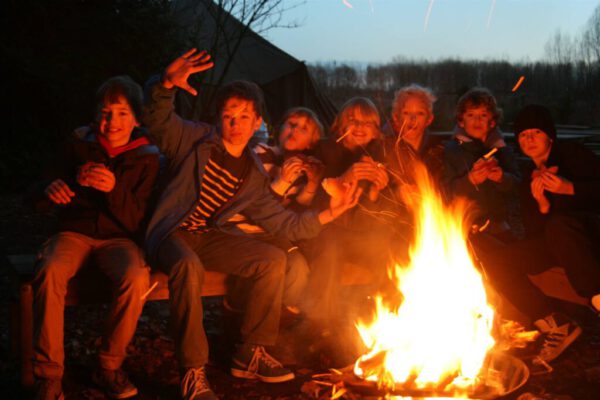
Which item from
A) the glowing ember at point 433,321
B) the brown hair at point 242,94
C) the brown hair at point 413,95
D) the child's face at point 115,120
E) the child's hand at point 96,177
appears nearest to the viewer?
the glowing ember at point 433,321

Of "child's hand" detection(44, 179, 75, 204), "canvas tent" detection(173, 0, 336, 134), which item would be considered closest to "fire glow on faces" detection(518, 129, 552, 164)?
"child's hand" detection(44, 179, 75, 204)

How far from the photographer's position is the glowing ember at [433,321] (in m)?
3.33

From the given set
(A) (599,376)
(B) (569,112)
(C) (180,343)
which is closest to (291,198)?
(C) (180,343)

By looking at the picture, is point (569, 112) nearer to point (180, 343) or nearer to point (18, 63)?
point (18, 63)

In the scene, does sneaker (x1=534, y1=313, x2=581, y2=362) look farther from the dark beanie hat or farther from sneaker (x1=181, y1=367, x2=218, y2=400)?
→ sneaker (x1=181, y1=367, x2=218, y2=400)

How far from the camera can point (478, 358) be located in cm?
346

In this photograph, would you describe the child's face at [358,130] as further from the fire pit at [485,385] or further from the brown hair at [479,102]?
the fire pit at [485,385]

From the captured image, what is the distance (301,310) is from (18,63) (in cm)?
802

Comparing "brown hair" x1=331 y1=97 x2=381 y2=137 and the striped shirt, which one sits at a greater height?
"brown hair" x1=331 y1=97 x2=381 y2=137

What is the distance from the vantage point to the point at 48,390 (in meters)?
3.23

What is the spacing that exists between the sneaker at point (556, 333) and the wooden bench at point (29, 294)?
6.79 feet

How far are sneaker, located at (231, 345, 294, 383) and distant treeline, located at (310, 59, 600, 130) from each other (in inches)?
299

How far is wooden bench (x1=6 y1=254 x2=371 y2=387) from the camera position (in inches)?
137

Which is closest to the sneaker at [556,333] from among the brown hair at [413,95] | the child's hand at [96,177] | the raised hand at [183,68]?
the brown hair at [413,95]
